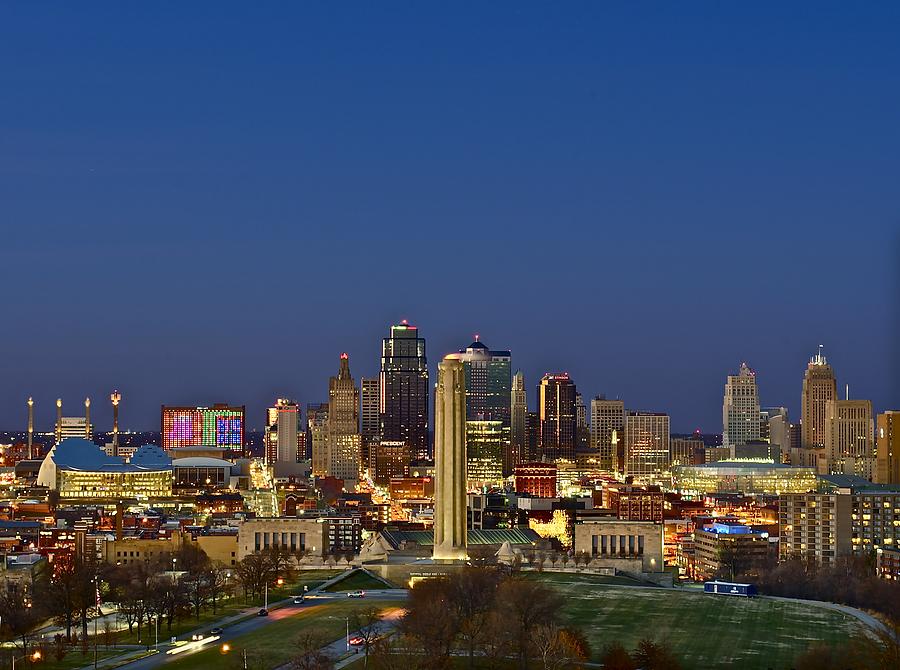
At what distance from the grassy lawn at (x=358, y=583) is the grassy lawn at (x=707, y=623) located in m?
7.87

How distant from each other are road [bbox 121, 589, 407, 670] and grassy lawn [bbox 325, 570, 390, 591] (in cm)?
120

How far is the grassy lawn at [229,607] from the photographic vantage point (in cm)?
7019

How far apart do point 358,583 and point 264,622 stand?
12679 millimetres

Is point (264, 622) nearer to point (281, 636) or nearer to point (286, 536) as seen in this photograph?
point (281, 636)

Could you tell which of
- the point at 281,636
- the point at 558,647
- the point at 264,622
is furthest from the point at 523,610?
the point at 264,622

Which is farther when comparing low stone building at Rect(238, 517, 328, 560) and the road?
low stone building at Rect(238, 517, 328, 560)

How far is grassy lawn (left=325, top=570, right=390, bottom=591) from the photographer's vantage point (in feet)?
269

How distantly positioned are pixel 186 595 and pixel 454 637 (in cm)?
1888

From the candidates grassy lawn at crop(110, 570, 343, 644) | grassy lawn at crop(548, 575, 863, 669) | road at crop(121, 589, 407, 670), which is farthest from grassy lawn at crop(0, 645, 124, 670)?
grassy lawn at crop(548, 575, 863, 669)

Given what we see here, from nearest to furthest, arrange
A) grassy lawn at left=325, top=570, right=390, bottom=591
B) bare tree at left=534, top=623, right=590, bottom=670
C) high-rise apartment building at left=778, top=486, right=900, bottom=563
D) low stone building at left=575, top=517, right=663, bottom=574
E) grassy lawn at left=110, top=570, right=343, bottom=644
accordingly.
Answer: bare tree at left=534, top=623, right=590, bottom=670
grassy lawn at left=110, top=570, right=343, bottom=644
grassy lawn at left=325, top=570, right=390, bottom=591
low stone building at left=575, top=517, right=663, bottom=574
high-rise apartment building at left=778, top=486, right=900, bottom=563

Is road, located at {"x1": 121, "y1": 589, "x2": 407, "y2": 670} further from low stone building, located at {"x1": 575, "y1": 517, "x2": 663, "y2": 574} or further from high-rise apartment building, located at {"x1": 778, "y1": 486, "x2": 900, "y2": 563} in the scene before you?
high-rise apartment building, located at {"x1": 778, "y1": 486, "x2": 900, "y2": 563}

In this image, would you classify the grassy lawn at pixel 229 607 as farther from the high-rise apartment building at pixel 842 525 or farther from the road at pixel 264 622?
the high-rise apartment building at pixel 842 525

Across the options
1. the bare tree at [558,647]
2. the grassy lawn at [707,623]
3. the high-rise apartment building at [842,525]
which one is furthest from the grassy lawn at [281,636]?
the high-rise apartment building at [842,525]

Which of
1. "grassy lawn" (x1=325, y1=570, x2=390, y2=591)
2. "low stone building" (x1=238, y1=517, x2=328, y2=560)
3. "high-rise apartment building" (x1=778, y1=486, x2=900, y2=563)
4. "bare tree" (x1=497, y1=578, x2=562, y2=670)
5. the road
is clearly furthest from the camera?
"high-rise apartment building" (x1=778, y1=486, x2=900, y2=563)
